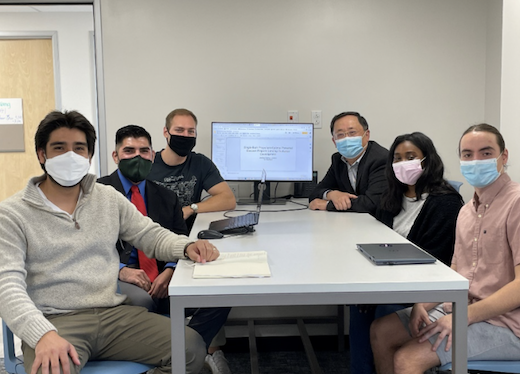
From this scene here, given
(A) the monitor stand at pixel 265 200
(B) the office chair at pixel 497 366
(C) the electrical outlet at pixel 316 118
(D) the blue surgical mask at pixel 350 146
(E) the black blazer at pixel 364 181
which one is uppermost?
(C) the electrical outlet at pixel 316 118

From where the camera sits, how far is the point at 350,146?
265cm

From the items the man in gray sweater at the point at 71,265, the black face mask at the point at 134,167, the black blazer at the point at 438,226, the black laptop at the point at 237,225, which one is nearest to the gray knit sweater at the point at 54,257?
the man in gray sweater at the point at 71,265

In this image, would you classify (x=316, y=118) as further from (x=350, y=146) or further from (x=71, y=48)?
(x=71, y=48)

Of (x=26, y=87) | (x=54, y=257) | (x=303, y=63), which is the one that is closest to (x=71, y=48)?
(x=26, y=87)

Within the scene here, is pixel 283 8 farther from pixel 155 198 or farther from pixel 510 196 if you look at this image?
pixel 510 196

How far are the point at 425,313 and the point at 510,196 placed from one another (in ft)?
1.51

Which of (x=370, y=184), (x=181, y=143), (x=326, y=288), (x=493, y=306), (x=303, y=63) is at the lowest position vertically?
(x=493, y=306)

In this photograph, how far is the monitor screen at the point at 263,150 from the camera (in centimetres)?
290

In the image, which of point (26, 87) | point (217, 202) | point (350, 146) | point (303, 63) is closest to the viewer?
point (217, 202)

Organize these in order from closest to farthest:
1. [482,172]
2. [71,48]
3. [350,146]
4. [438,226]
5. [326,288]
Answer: [326,288]
[482,172]
[438,226]
[350,146]
[71,48]

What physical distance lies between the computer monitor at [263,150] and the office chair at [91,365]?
5.21 feet

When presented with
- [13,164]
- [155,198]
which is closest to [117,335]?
[155,198]

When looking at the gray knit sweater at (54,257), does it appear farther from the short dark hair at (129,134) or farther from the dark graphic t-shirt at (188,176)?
the dark graphic t-shirt at (188,176)

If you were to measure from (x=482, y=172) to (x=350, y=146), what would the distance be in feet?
3.51
